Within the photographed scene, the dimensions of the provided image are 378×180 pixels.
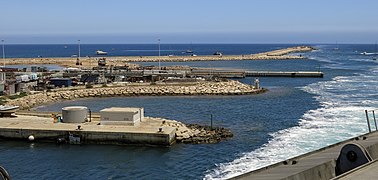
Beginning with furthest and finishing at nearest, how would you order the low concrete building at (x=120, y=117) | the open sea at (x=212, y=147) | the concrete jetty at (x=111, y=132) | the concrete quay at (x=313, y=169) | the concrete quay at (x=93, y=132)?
the low concrete building at (x=120, y=117) → the concrete jetty at (x=111, y=132) → the concrete quay at (x=93, y=132) → the open sea at (x=212, y=147) → the concrete quay at (x=313, y=169)

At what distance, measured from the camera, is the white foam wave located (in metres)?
23.7

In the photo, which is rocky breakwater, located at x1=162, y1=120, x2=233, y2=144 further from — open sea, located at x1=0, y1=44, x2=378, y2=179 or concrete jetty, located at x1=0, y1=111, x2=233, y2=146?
open sea, located at x1=0, y1=44, x2=378, y2=179

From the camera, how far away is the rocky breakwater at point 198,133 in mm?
28619

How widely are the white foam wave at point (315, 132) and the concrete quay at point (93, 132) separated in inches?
208

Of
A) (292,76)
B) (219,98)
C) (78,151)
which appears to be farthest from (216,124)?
(292,76)

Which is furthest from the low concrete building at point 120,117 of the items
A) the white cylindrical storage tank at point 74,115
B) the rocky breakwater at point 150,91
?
the rocky breakwater at point 150,91

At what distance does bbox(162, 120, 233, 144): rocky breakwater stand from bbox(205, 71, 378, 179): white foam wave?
3.16m

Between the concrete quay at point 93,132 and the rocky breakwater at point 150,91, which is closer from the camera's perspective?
the concrete quay at point 93,132

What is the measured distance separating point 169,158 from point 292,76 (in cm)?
6142

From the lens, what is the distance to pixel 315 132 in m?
30.6

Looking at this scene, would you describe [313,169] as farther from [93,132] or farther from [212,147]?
[93,132]

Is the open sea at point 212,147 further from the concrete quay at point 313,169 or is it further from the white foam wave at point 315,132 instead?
the concrete quay at point 313,169

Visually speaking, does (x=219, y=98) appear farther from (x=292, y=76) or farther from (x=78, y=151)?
(x=292, y=76)

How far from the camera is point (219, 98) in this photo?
52094mm
